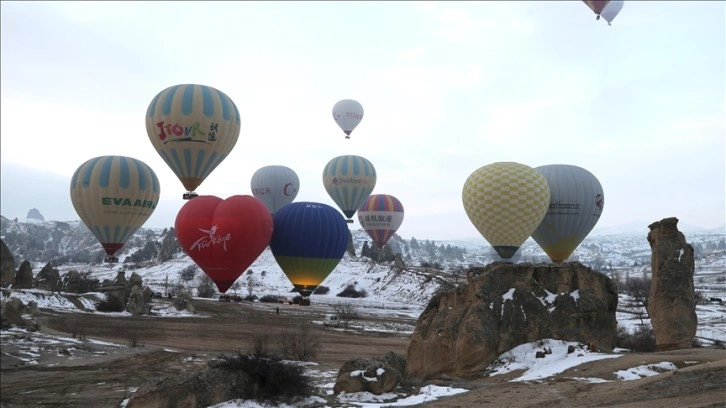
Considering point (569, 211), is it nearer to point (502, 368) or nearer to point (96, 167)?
point (502, 368)

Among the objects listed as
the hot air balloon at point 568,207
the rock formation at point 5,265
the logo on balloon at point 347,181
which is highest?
the logo on balloon at point 347,181

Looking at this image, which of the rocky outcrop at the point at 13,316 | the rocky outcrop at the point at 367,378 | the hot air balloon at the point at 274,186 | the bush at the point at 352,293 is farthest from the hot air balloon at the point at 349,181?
the bush at the point at 352,293

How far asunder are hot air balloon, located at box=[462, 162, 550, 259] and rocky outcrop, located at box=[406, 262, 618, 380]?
9.88m

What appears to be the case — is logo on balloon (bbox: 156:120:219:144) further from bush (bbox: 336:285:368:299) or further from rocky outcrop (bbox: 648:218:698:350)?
bush (bbox: 336:285:368:299)

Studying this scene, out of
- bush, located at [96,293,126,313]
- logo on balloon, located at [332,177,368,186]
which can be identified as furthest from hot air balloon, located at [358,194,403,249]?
bush, located at [96,293,126,313]

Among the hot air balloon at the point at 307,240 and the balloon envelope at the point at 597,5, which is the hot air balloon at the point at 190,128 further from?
the balloon envelope at the point at 597,5

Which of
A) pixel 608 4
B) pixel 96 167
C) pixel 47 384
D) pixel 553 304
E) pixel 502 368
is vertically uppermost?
pixel 608 4

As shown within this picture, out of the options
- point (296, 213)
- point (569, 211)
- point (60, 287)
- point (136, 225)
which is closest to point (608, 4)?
point (569, 211)

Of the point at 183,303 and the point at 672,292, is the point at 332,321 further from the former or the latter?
the point at 672,292

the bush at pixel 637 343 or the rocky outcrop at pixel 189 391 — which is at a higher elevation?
the rocky outcrop at pixel 189 391

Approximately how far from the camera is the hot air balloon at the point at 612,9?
37688 mm

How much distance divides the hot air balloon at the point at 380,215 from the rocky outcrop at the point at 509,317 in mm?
47378

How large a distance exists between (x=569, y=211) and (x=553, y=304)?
1424 centimetres

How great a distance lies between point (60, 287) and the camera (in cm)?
Answer: 6894
